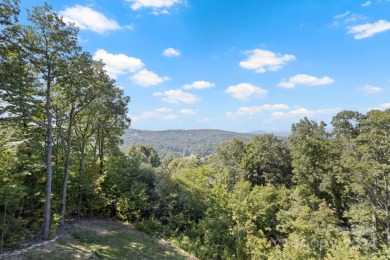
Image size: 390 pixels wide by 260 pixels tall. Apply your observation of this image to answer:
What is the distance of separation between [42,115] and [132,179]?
23.8 ft

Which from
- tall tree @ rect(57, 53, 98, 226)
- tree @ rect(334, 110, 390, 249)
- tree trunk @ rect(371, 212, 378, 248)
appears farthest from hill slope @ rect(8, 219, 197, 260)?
tree @ rect(334, 110, 390, 249)

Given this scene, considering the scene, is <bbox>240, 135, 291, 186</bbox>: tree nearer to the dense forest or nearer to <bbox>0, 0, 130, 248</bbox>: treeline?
the dense forest

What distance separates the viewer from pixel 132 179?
17.1 m

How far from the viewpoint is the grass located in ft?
31.2

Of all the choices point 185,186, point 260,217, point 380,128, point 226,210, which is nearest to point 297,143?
point 380,128

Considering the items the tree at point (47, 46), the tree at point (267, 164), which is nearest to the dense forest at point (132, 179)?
the tree at point (47, 46)

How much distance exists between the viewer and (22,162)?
427 inches

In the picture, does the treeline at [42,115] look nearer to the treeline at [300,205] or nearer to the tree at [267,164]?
the treeline at [300,205]

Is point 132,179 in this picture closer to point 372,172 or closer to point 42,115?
point 42,115

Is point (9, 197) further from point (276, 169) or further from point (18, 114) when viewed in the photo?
point (276, 169)

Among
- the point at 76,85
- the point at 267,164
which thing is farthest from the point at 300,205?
the point at 76,85

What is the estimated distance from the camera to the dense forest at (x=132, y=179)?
10.2m

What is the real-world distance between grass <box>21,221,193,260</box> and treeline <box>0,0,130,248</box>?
130 cm

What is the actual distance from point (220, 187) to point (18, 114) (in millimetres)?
14727
